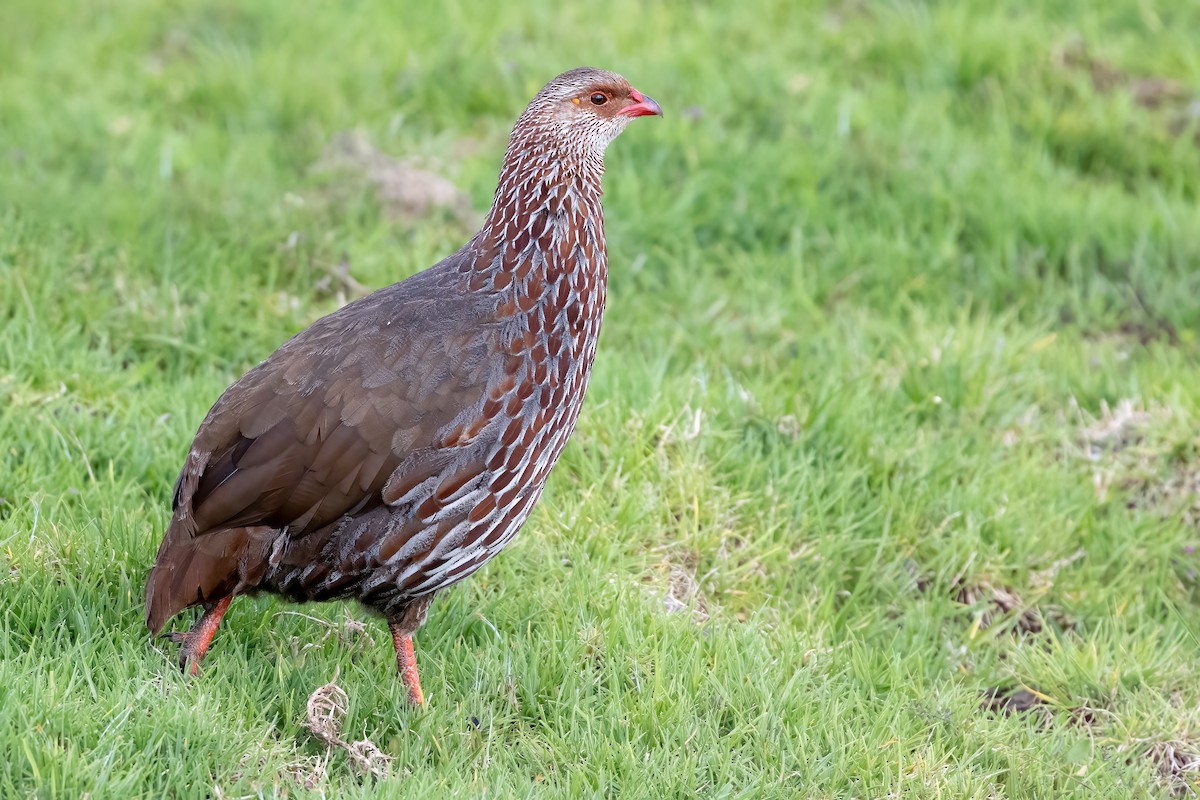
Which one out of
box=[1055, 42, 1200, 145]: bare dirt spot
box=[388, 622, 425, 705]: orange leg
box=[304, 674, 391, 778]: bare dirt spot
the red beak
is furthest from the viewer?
box=[1055, 42, 1200, 145]: bare dirt spot

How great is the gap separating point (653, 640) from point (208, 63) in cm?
477

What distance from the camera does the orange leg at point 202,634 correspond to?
4082mm

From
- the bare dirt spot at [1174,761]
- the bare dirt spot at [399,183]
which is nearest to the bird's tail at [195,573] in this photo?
the bare dirt spot at [1174,761]

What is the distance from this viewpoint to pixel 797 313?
644cm

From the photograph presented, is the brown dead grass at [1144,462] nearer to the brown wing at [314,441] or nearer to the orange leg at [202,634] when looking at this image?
the brown wing at [314,441]

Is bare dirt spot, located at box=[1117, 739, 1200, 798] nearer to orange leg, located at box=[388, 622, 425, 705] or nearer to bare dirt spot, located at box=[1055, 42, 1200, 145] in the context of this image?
orange leg, located at box=[388, 622, 425, 705]

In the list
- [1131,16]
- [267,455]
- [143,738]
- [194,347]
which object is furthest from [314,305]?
[1131,16]

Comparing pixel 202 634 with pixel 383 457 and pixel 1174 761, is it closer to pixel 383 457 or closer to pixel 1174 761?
pixel 383 457

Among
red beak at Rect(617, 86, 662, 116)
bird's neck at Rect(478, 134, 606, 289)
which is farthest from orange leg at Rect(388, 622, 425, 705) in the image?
red beak at Rect(617, 86, 662, 116)

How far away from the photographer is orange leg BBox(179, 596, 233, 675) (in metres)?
4.08

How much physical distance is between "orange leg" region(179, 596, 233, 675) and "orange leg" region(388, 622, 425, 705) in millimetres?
478

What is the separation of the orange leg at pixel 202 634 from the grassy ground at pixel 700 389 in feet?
0.29

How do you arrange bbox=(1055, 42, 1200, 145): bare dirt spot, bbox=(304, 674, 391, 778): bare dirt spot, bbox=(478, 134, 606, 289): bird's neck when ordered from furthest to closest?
bbox=(1055, 42, 1200, 145): bare dirt spot → bbox=(478, 134, 606, 289): bird's neck → bbox=(304, 674, 391, 778): bare dirt spot

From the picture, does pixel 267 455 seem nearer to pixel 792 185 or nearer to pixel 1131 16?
pixel 792 185
